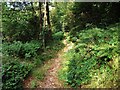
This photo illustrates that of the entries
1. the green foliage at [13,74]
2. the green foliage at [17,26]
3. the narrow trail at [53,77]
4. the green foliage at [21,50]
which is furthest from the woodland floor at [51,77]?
the green foliage at [17,26]

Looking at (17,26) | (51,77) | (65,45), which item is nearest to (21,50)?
(17,26)

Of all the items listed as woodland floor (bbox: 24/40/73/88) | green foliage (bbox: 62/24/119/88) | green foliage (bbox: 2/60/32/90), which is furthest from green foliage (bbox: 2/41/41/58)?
green foliage (bbox: 62/24/119/88)

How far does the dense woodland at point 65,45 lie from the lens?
8477 millimetres

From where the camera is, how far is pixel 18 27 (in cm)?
1396

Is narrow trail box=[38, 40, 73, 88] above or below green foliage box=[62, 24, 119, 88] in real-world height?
below

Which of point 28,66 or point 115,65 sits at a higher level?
point 115,65

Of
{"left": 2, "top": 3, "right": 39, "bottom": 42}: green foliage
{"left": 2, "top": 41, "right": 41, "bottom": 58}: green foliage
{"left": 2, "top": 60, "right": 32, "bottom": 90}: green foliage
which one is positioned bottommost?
{"left": 2, "top": 60, "right": 32, "bottom": 90}: green foliage

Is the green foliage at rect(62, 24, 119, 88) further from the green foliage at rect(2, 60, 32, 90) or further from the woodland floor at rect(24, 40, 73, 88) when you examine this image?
the green foliage at rect(2, 60, 32, 90)

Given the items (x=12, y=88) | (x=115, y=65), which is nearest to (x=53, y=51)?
(x=12, y=88)

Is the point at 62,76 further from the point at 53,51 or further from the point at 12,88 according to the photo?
the point at 53,51

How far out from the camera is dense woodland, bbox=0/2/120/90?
27.8ft

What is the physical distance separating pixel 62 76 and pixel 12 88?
7.04 feet

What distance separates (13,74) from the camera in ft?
30.2

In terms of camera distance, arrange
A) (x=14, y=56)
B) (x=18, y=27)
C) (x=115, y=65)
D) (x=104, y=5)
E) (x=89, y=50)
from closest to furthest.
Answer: (x=115, y=65) < (x=89, y=50) < (x=14, y=56) < (x=104, y=5) < (x=18, y=27)
